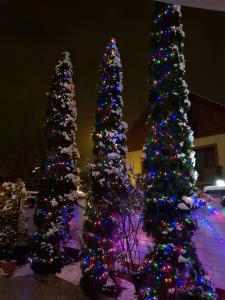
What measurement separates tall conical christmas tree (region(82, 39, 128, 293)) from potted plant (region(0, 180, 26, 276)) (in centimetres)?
326

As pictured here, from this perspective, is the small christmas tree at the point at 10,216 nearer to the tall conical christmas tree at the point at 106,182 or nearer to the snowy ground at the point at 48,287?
the snowy ground at the point at 48,287

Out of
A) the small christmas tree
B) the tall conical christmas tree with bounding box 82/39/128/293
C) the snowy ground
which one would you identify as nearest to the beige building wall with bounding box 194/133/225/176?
the tall conical christmas tree with bounding box 82/39/128/293

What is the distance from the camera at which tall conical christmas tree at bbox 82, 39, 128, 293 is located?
24.9 ft

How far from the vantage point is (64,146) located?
10.3 m

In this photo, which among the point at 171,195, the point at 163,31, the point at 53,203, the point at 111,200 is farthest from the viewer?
the point at 53,203

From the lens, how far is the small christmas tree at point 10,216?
34.8 ft

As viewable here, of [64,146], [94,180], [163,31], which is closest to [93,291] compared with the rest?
[94,180]

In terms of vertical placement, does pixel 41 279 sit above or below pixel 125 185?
below

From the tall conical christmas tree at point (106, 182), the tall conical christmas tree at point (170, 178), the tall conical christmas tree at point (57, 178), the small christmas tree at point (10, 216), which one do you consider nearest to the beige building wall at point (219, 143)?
the tall conical christmas tree at point (57, 178)

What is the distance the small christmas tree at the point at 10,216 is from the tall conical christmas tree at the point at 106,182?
3761 mm

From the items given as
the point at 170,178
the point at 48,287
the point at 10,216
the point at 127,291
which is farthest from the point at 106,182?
the point at 10,216

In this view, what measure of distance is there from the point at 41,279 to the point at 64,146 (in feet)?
12.7

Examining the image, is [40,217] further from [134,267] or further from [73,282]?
[134,267]

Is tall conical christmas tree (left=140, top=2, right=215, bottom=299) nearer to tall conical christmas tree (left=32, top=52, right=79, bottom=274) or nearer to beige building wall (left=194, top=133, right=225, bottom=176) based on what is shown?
tall conical christmas tree (left=32, top=52, right=79, bottom=274)
